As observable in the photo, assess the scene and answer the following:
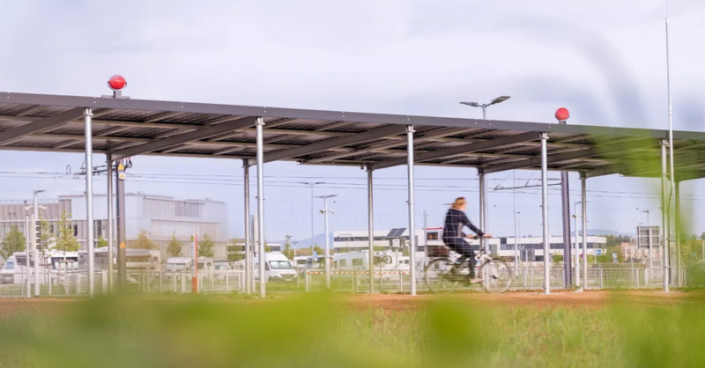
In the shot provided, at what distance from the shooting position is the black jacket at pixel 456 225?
1452cm

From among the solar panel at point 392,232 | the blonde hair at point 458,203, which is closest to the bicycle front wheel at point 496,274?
the blonde hair at point 458,203

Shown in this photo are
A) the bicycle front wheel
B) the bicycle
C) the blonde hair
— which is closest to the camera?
the blonde hair

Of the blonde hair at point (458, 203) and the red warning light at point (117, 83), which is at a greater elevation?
the red warning light at point (117, 83)

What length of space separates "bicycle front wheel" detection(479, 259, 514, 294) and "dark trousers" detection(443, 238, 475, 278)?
248mm

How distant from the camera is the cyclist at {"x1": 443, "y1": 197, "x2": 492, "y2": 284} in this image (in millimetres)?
14547

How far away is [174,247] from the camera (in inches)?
54.3

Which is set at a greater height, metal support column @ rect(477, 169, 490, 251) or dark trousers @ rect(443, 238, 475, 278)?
metal support column @ rect(477, 169, 490, 251)

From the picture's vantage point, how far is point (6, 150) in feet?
52.0

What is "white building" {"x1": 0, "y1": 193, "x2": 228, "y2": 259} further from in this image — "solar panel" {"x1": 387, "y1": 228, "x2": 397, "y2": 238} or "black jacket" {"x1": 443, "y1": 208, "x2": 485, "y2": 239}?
"solar panel" {"x1": 387, "y1": 228, "x2": 397, "y2": 238}

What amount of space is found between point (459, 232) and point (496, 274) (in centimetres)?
128

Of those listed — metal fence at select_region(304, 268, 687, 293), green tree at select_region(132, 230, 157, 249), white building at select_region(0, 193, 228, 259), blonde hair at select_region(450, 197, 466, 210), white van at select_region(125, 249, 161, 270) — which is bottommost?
metal fence at select_region(304, 268, 687, 293)

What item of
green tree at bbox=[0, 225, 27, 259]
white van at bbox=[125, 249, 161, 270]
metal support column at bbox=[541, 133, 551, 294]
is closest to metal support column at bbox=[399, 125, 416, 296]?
metal support column at bbox=[541, 133, 551, 294]

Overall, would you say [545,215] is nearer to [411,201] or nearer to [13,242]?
[411,201]

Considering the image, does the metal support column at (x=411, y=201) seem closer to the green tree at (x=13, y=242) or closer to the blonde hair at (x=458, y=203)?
the blonde hair at (x=458, y=203)
